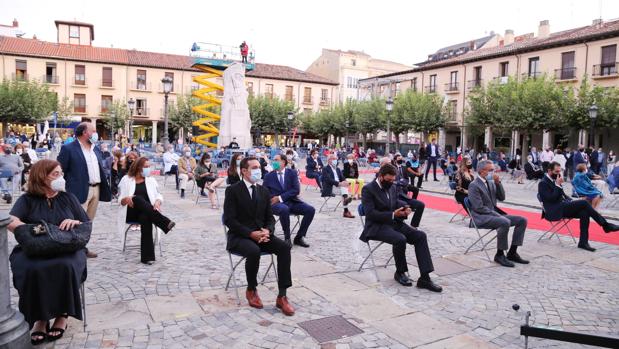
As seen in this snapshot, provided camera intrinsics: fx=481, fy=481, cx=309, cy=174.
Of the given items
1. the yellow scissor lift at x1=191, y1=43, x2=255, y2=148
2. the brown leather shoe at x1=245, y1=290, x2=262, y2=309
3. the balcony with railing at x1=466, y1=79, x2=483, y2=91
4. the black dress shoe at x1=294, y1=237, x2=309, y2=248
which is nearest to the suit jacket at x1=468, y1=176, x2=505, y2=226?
the black dress shoe at x1=294, y1=237, x2=309, y2=248

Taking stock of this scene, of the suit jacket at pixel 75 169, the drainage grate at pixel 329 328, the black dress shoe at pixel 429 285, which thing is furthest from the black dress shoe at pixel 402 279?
the suit jacket at pixel 75 169

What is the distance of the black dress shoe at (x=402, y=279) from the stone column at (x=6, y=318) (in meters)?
3.79

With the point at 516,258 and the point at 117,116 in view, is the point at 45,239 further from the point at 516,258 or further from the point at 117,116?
the point at 117,116

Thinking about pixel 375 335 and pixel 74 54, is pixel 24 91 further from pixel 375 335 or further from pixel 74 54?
pixel 375 335

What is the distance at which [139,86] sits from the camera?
1865 inches

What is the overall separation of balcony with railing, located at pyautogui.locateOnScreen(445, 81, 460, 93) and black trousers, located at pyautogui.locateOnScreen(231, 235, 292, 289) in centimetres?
3844

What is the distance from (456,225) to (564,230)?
2.00 meters

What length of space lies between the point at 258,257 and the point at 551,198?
17.4ft

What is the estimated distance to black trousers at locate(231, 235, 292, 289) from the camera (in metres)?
4.70

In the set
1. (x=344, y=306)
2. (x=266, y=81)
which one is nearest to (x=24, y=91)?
(x=266, y=81)

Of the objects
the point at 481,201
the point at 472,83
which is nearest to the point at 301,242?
the point at 481,201

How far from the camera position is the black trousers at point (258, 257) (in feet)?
15.4

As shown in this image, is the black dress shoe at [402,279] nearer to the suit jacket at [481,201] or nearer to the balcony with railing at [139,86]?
the suit jacket at [481,201]

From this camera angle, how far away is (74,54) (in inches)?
1779
